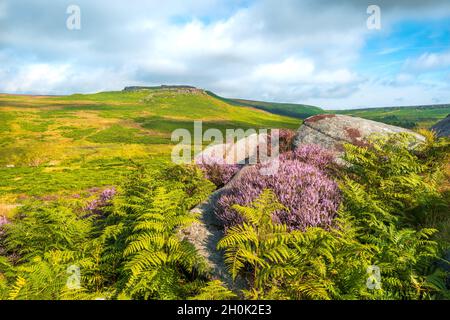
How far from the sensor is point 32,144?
174 ft

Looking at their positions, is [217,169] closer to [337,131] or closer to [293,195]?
[337,131]

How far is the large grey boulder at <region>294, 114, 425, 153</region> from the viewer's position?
10469mm

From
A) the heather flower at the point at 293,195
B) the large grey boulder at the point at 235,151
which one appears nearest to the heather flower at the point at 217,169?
the large grey boulder at the point at 235,151

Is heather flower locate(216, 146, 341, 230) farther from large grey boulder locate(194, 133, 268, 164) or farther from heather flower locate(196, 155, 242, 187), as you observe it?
large grey boulder locate(194, 133, 268, 164)

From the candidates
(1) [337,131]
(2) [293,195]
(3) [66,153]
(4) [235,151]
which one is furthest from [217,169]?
(3) [66,153]

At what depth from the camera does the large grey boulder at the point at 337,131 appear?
1047cm

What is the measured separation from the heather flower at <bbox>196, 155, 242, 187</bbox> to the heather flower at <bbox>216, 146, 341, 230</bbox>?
265cm

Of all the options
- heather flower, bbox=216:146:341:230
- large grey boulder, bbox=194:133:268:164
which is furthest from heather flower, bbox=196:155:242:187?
heather flower, bbox=216:146:341:230

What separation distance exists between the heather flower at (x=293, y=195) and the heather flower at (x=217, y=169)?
8.71 feet

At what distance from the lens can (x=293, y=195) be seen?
18.7ft

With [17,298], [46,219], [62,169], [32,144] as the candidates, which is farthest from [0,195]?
[32,144]

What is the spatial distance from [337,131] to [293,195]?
6.16 meters

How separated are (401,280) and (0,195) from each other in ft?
83.8
